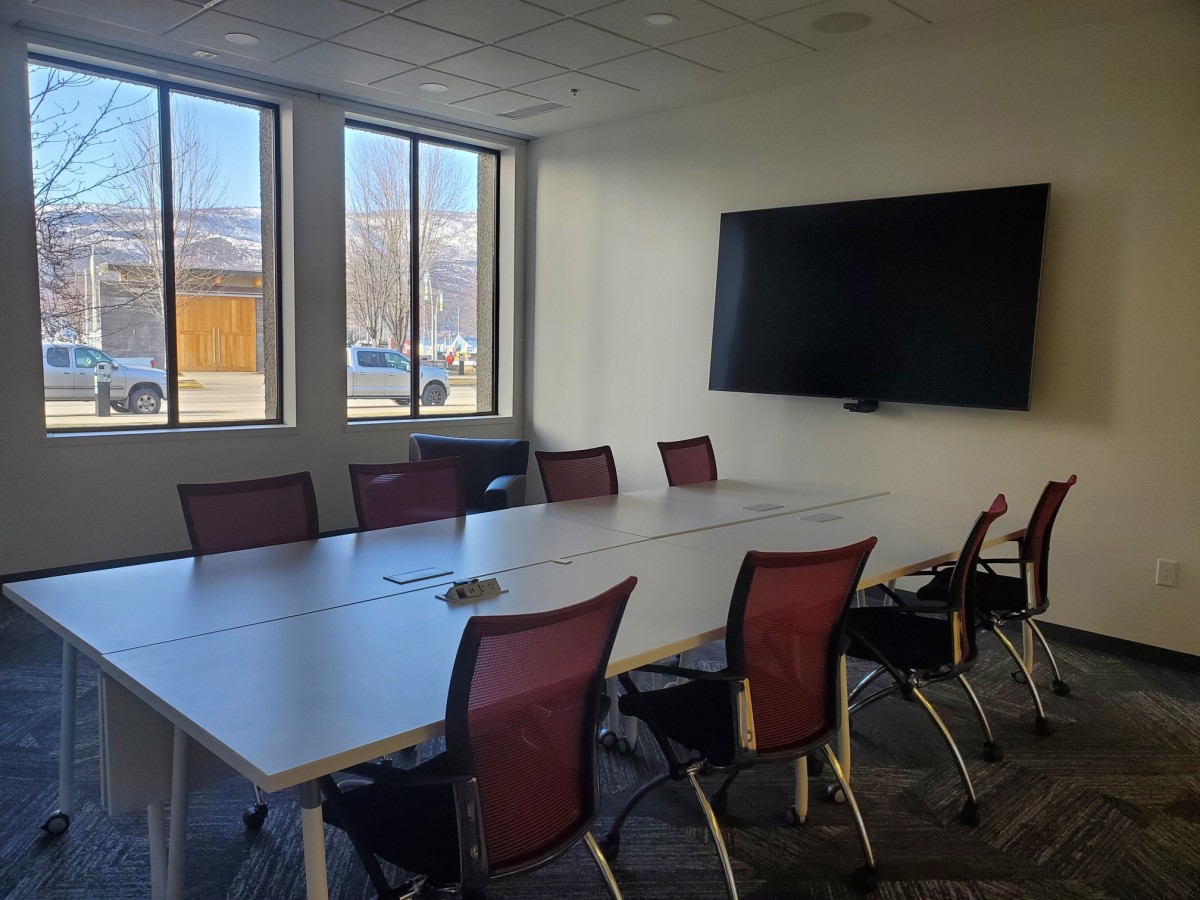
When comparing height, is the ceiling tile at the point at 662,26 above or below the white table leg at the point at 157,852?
above

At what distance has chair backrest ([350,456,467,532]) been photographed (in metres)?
3.71

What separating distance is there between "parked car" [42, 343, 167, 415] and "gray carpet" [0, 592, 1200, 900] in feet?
7.69

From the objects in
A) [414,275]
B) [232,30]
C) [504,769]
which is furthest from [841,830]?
[414,275]

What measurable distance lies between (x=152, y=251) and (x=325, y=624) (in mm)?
4536

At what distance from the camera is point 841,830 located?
2934mm

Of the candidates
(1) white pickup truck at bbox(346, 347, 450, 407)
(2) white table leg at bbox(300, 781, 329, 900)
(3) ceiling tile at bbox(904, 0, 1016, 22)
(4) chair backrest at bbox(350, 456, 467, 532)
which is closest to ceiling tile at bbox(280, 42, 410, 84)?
(1) white pickup truck at bbox(346, 347, 450, 407)

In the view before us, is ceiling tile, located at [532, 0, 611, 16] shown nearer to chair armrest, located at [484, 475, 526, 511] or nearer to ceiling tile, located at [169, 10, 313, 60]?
ceiling tile, located at [169, 10, 313, 60]

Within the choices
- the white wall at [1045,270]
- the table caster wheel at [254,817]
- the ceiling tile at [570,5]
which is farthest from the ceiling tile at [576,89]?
the table caster wheel at [254,817]

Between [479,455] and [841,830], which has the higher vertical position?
[479,455]

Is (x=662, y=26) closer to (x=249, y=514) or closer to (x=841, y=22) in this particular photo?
(x=841, y=22)

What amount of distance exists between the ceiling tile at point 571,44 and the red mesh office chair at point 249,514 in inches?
113

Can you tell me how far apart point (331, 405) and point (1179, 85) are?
557 cm

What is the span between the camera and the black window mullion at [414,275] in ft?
23.6

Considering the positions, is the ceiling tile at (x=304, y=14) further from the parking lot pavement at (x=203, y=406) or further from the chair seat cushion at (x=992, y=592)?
the chair seat cushion at (x=992, y=592)
